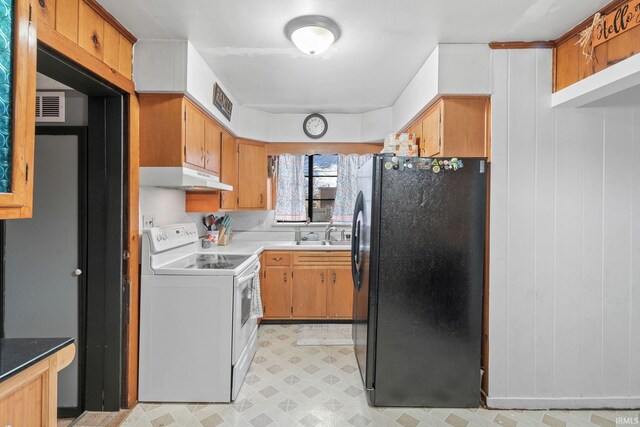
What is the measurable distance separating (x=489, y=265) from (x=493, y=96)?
1.11m

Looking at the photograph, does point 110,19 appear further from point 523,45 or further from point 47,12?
point 523,45

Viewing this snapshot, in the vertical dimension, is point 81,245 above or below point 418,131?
below

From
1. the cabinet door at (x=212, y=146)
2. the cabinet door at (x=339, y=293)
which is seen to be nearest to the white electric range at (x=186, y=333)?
the cabinet door at (x=212, y=146)

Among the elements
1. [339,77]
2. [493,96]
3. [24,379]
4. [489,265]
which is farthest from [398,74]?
[24,379]

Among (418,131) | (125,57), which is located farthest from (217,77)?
(418,131)

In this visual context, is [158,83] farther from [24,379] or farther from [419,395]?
[419,395]

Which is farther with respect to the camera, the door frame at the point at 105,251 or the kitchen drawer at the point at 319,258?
the kitchen drawer at the point at 319,258

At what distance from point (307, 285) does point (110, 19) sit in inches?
107

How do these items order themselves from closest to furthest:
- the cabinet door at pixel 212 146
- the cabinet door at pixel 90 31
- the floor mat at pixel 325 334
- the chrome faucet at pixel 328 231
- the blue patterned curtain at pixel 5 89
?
1. the blue patterned curtain at pixel 5 89
2. the cabinet door at pixel 90 31
3. the cabinet door at pixel 212 146
4. the floor mat at pixel 325 334
5. the chrome faucet at pixel 328 231

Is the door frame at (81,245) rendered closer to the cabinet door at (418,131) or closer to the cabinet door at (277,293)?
the cabinet door at (277,293)

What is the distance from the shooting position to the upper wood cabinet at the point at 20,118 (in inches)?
40.3

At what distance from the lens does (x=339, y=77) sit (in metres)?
2.62

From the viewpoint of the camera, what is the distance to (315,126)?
12.1ft

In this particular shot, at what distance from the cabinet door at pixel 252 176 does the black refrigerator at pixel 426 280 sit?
6.34ft
